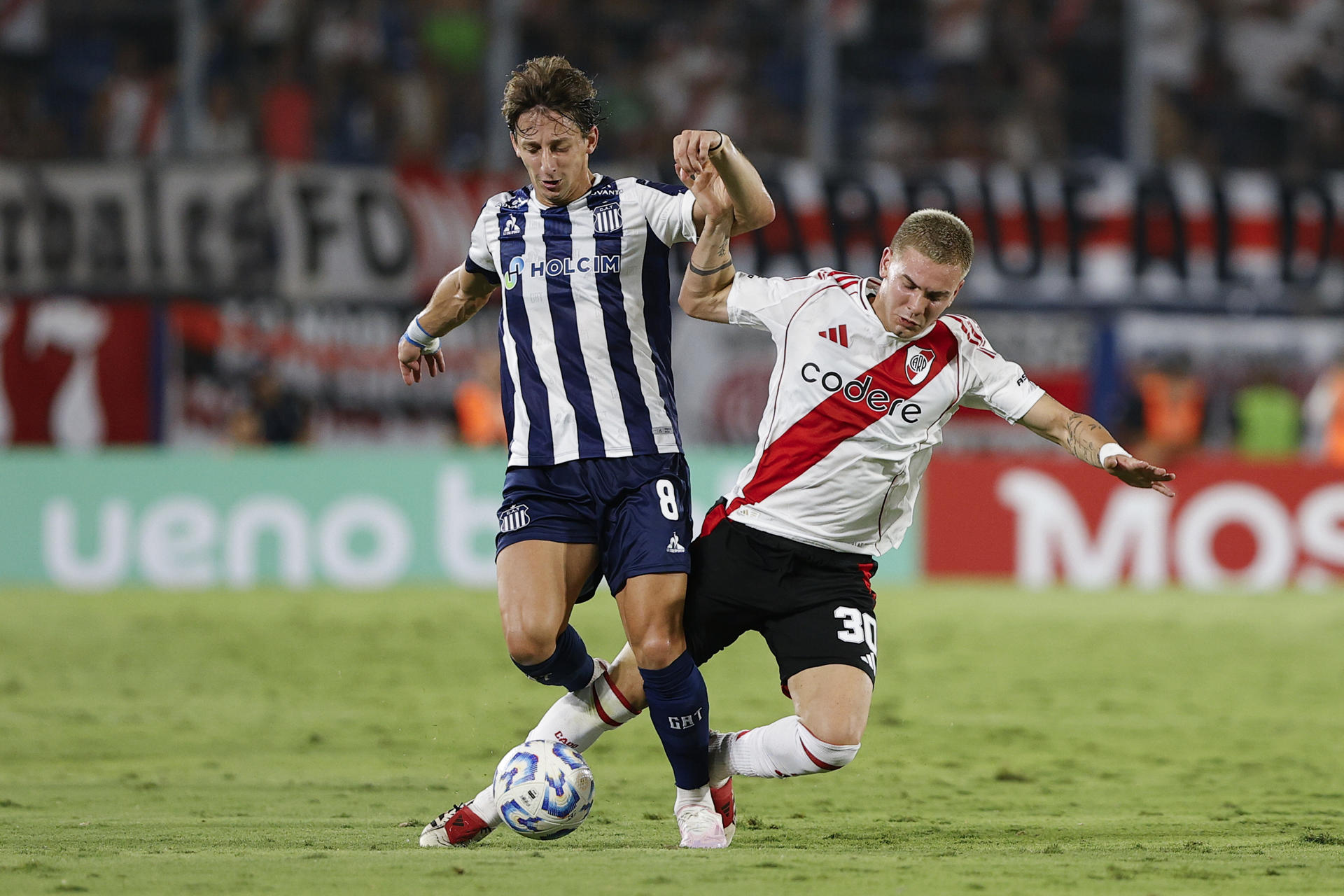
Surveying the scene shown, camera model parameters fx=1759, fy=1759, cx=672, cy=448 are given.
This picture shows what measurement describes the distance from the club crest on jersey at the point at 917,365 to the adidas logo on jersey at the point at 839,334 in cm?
19

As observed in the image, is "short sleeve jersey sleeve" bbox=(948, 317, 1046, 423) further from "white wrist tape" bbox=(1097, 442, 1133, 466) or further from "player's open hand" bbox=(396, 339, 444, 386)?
"player's open hand" bbox=(396, 339, 444, 386)

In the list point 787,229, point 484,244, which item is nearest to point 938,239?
point 484,244

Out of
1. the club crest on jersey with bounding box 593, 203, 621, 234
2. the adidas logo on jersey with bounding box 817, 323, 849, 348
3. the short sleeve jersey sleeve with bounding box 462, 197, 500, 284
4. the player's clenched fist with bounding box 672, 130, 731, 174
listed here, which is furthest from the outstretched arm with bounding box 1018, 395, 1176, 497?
the short sleeve jersey sleeve with bounding box 462, 197, 500, 284

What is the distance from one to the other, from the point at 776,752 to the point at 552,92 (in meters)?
2.08

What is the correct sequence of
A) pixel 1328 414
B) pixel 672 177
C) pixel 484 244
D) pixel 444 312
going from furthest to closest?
pixel 672 177 < pixel 1328 414 < pixel 444 312 < pixel 484 244

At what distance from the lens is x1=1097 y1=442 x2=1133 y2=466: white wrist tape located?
492 centimetres

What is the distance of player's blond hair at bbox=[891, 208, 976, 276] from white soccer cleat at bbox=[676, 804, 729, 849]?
1753 millimetres

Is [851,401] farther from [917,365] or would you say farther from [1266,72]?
[1266,72]

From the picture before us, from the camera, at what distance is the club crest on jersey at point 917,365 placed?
535 centimetres

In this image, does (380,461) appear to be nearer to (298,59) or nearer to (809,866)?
(298,59)

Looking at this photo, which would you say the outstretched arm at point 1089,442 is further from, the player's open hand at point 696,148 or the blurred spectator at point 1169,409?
the blurred spectator at point 1169,409

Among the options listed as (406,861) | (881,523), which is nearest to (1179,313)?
(881,523)

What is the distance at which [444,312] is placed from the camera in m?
5.74

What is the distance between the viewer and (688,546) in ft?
17.7
